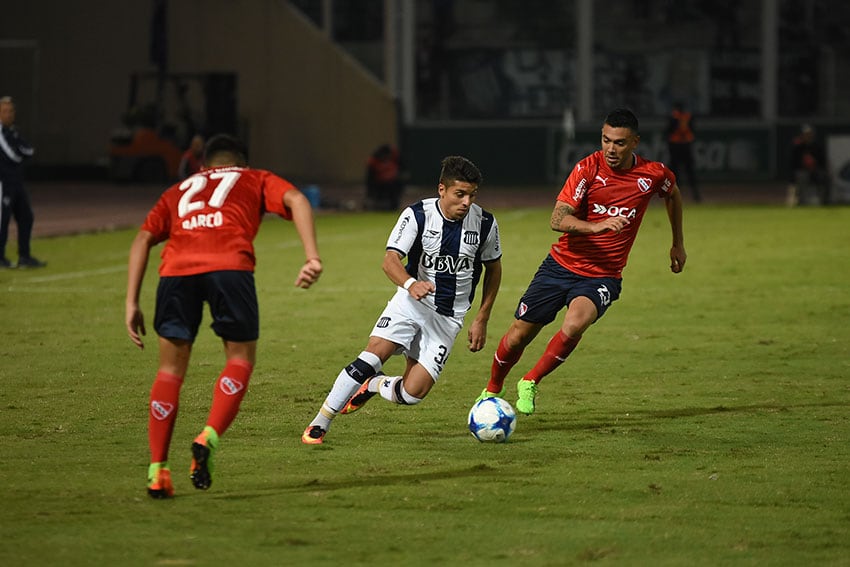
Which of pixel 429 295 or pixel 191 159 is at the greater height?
pixel 429 295

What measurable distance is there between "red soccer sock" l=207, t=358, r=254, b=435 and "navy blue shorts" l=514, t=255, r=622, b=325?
277cm

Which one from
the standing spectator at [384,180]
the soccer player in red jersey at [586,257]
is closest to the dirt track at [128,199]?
the standing spectator at [384,180]

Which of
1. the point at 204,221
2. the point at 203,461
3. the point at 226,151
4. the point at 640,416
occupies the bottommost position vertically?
the point at 640,416

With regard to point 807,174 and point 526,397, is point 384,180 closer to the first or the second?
point 807,174

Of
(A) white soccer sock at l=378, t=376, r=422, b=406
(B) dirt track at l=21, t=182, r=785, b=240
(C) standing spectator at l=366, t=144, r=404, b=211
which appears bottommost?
(B) dirt track at l=21, t=182, r=785, b=240

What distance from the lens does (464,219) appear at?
8.23 m

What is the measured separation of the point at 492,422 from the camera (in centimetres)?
804

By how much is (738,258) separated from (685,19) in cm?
2308

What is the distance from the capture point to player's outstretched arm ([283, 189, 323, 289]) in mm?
6488

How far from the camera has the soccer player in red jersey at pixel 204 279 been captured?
6609 mm

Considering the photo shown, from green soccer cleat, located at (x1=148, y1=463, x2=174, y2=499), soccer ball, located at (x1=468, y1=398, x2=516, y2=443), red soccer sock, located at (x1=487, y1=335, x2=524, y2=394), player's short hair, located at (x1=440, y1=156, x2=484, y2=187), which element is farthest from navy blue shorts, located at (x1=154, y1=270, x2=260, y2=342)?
red soccer sock, located at (x1=487, y1=335, x2=524, y2=394)

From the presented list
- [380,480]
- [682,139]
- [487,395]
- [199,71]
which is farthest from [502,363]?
[199,71]

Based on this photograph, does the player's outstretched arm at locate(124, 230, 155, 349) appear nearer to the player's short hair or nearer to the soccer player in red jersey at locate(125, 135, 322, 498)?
the soccer player in red jersey at locate(125, 135, 322, 498)

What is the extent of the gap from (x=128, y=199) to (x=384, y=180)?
661 centimetres
